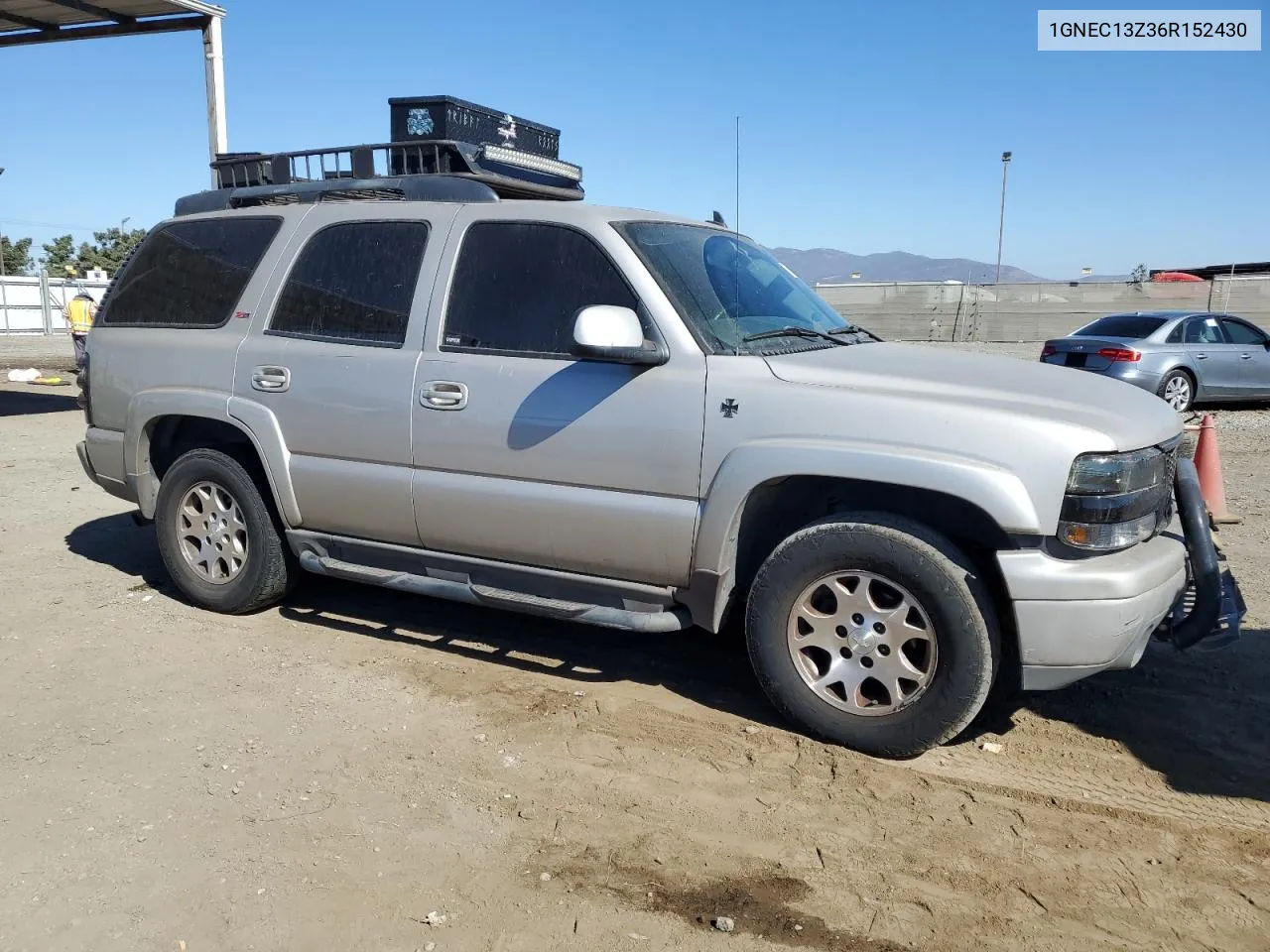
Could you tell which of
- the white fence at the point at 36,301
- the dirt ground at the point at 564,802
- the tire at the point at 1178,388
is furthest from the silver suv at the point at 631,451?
the white fence at the point at 36,301

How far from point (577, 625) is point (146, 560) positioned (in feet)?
9.93

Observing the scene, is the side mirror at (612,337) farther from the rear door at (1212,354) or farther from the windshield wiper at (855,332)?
the rear door at (1212,354)

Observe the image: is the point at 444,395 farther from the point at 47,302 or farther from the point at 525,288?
the point at 47,302

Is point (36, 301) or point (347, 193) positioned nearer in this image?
point (347, 193)

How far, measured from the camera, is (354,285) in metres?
4.80

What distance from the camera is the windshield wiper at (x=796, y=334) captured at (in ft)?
13.6

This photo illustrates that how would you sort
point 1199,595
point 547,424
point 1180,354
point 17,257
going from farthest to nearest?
1. point 17,257
2. point 1180,354
3. point 547,424
4. point 1199,595

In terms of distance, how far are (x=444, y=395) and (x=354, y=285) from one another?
2.73 ft

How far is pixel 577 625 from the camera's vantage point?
5320mm

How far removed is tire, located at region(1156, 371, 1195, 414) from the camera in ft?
45.3

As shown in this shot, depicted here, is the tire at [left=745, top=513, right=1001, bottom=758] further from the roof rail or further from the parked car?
the parked car

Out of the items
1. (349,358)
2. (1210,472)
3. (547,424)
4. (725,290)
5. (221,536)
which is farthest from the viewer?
(1210,472)

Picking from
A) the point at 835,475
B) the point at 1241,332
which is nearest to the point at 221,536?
the point at 835,475

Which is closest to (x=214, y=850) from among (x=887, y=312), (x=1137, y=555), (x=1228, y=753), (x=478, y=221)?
(x=478, y=221)
